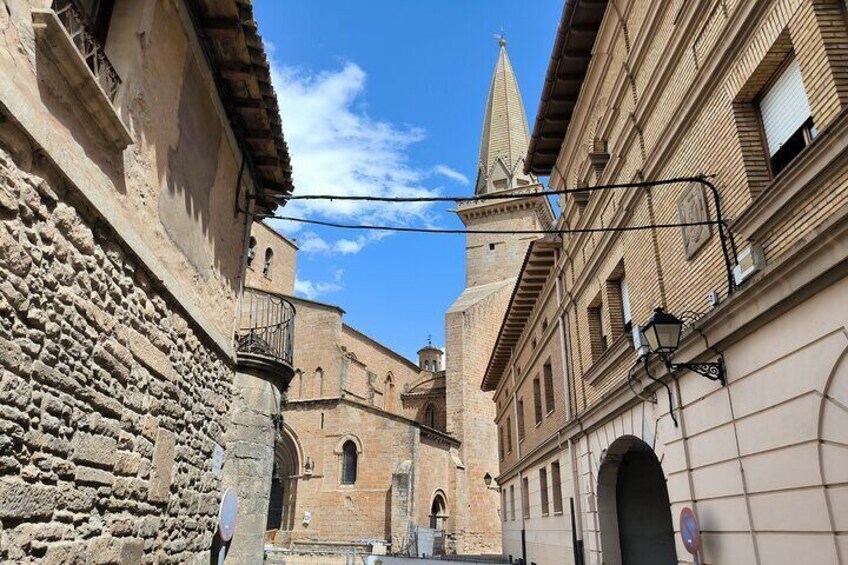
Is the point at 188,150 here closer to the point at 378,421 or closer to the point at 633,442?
the point at 633,442

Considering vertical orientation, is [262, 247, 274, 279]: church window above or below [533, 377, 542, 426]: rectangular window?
above

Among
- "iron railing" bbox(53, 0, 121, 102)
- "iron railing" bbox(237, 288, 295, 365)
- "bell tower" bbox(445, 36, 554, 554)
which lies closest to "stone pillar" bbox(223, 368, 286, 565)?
"iron railing" bbox(237, 288, 295, 365)

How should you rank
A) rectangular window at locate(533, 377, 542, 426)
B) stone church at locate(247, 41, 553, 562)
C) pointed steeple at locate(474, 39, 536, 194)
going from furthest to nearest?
pointed steeple at locate(474, 39, 536, 194) < stone church at locate(247, 41, 553, 562) < rectangular window at locate(533, 377, 542, 426)

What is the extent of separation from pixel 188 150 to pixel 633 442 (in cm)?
762

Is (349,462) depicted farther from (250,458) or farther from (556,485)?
(250,458)

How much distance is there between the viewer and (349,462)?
104ft

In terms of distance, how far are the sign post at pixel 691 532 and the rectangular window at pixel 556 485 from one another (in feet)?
24.6

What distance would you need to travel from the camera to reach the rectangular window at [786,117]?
533 centimetres

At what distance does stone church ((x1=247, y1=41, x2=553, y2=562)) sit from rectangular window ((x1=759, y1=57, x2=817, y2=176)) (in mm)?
14076

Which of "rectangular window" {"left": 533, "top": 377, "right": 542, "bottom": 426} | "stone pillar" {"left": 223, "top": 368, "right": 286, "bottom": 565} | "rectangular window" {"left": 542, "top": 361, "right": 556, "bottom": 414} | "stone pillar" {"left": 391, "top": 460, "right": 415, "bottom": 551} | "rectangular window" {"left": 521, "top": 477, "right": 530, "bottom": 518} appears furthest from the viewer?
"stone pillar" {"left": 391, "top": 460, "right": 415, "bottom": 551}

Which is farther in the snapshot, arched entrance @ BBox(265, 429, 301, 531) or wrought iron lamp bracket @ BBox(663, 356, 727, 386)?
arched entrance @ BBox(265, 429, 301, 531)

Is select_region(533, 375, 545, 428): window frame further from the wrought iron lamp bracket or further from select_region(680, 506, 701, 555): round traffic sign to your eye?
the wrought iron lamp bracket

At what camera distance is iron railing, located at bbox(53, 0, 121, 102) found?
4.87m

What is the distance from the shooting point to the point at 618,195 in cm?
977
